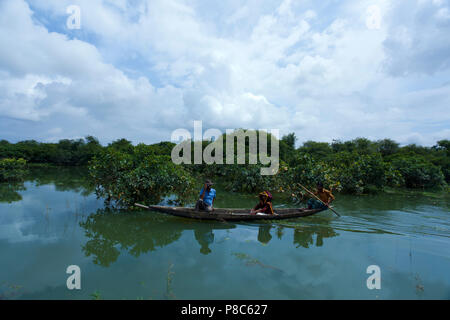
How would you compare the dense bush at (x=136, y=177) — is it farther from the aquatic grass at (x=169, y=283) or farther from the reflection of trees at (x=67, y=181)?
the aquatic grass at (x=169, y=283)

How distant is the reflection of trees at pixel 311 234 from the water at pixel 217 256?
0.03 m

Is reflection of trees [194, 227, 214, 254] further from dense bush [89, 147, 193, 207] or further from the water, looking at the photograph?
dense bush [89, 147, 193, 207]

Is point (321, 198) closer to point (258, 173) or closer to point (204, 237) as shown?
point (204, 237)

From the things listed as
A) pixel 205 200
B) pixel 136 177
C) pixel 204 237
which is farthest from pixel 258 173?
pixel 204 237

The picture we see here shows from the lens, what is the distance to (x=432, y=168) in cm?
1661

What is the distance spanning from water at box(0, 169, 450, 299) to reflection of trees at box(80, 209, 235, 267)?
24 millimetres

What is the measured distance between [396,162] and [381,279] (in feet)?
57.5

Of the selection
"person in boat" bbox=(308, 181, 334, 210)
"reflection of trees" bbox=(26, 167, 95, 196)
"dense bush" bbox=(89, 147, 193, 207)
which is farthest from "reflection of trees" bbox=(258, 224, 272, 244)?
"reflection of trees" bbox=(26, 167, 95, 196)

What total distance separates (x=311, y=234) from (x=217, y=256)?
297 cm

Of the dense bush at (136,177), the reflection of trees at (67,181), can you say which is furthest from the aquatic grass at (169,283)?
the reflection of trees at (67,181)

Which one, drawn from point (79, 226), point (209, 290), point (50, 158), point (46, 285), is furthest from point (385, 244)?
point (50, 158)

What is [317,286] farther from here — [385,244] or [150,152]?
[150,152]

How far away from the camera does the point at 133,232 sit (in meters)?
6.41
